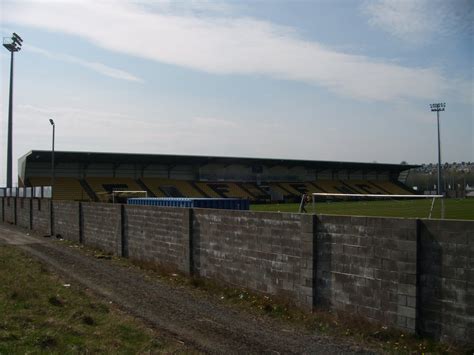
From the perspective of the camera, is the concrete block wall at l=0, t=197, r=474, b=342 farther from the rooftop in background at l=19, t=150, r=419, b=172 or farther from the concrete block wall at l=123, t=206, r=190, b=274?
the rooftop in background at l=19, t=150, r=419, b=172

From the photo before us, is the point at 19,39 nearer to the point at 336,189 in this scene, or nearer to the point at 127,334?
the point at 336,189

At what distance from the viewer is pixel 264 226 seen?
36.4ft

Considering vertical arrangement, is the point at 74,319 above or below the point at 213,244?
below

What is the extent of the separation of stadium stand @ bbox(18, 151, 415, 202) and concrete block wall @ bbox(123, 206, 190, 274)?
33851 mm

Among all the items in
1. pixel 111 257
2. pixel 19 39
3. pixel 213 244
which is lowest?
pixel 111 257

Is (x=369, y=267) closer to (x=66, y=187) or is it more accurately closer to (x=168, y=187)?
(x=66, y=187)

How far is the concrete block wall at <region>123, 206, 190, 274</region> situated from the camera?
14227 millimetres

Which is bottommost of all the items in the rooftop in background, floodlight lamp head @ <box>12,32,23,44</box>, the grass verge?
the grass verge

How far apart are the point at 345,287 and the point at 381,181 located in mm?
86419

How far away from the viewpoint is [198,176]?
7281 centimetres

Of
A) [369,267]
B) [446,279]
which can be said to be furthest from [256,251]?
[446,279]

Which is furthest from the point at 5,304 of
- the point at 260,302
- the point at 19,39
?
the point at 19,39

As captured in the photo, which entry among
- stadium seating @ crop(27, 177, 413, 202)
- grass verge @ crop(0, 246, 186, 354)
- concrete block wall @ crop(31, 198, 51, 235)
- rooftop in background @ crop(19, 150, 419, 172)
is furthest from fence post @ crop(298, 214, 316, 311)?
rooftop in background @ crop(19, 150, 419, 172)

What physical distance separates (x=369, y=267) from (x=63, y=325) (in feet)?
17.2
